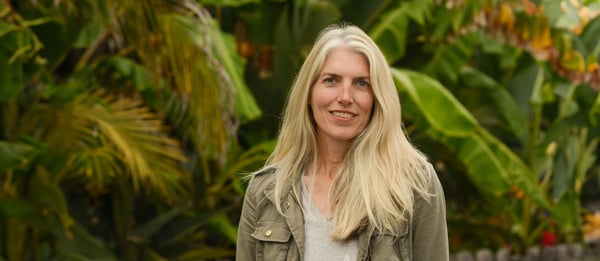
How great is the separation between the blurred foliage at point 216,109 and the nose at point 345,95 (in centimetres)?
405

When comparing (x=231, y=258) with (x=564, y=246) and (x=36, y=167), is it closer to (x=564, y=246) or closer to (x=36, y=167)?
(x=36, y=167)

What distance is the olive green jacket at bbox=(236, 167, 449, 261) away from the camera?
140 inches

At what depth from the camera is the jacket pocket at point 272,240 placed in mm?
3637

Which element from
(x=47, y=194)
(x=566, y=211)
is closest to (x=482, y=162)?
(x=566, y=211)

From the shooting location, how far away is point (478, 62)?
1338cm

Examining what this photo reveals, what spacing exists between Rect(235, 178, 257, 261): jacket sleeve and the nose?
0.44 metres

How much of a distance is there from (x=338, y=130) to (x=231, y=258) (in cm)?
726

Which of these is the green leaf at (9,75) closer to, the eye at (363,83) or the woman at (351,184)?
the woman at (351,184)

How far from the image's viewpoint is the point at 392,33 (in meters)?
10.5

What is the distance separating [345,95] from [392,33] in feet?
23.1

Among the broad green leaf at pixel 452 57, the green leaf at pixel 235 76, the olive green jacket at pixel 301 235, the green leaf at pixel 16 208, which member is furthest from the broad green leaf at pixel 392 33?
the olive green jacket at pixel 301 235

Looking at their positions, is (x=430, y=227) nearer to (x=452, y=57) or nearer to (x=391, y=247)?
(x=391, y=247)

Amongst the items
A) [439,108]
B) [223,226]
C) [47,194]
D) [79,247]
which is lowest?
[223,226]

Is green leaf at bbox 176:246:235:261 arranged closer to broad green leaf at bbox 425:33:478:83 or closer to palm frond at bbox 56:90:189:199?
palm frond at bbox 56:90:189:199
